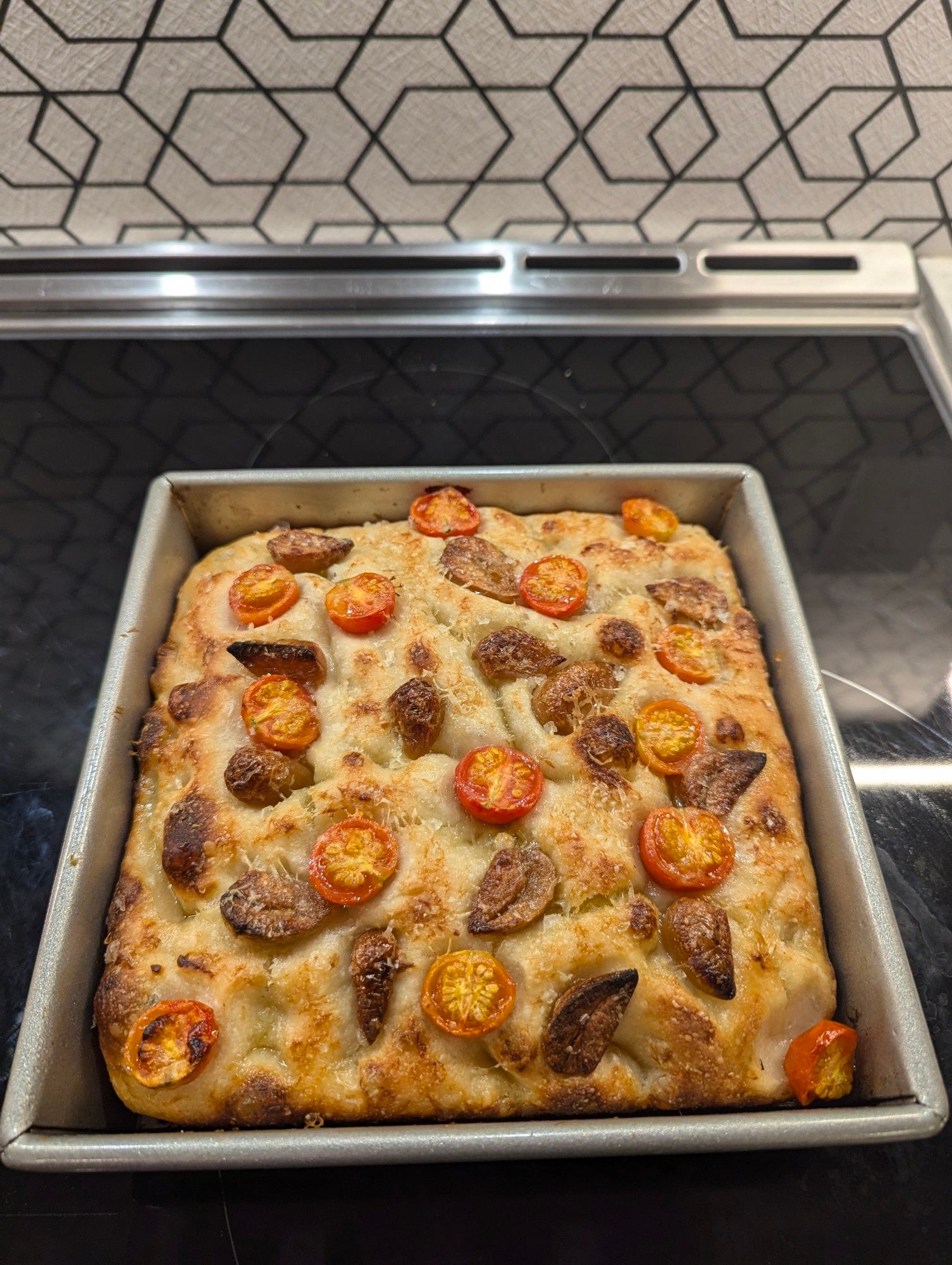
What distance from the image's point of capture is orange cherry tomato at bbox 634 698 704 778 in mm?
2053

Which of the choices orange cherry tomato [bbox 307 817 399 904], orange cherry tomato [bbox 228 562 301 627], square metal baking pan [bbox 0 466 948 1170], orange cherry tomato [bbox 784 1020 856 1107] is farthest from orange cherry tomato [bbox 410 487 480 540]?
orange cherry tomato [bbox 784 1020 856 1107]

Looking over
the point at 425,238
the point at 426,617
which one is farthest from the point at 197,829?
the point at 425,238

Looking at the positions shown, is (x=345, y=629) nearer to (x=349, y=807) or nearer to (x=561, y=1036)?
(x=349, y=807)

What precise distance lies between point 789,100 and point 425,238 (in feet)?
4.49

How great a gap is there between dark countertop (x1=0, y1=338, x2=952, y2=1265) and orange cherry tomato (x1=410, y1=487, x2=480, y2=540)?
50 cm

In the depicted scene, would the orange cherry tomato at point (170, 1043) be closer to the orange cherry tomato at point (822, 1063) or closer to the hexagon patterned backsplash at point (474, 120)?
the orange cherry tomato at point (822, 1063)

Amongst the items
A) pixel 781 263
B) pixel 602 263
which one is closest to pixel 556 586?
pixel 602 263

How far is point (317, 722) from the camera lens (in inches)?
Answer: 81.9

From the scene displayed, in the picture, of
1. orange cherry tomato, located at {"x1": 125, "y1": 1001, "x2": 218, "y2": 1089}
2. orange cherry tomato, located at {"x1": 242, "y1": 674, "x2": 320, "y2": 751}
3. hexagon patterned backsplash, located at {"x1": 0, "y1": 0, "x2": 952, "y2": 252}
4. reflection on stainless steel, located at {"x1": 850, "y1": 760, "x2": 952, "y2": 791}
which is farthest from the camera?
hexagon patterned backsplash, located at {"x1": 0, "y1": 0, "x2": 952, "y2": 252}

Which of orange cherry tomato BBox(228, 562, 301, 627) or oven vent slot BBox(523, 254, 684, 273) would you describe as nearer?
orange cherry tomato BBox(228, 562, 301, 627)

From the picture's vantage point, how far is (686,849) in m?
1.90

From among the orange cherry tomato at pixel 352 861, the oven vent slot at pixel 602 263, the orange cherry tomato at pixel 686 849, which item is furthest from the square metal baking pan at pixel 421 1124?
the oven vent slot at pixel 602 263

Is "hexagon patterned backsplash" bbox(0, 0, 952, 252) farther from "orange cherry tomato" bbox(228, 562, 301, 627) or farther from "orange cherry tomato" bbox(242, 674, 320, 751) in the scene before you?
"orange cherry tomato" bbox(242, 674, 320, 751)

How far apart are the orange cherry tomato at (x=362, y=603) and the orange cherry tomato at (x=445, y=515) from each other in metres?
0.26
